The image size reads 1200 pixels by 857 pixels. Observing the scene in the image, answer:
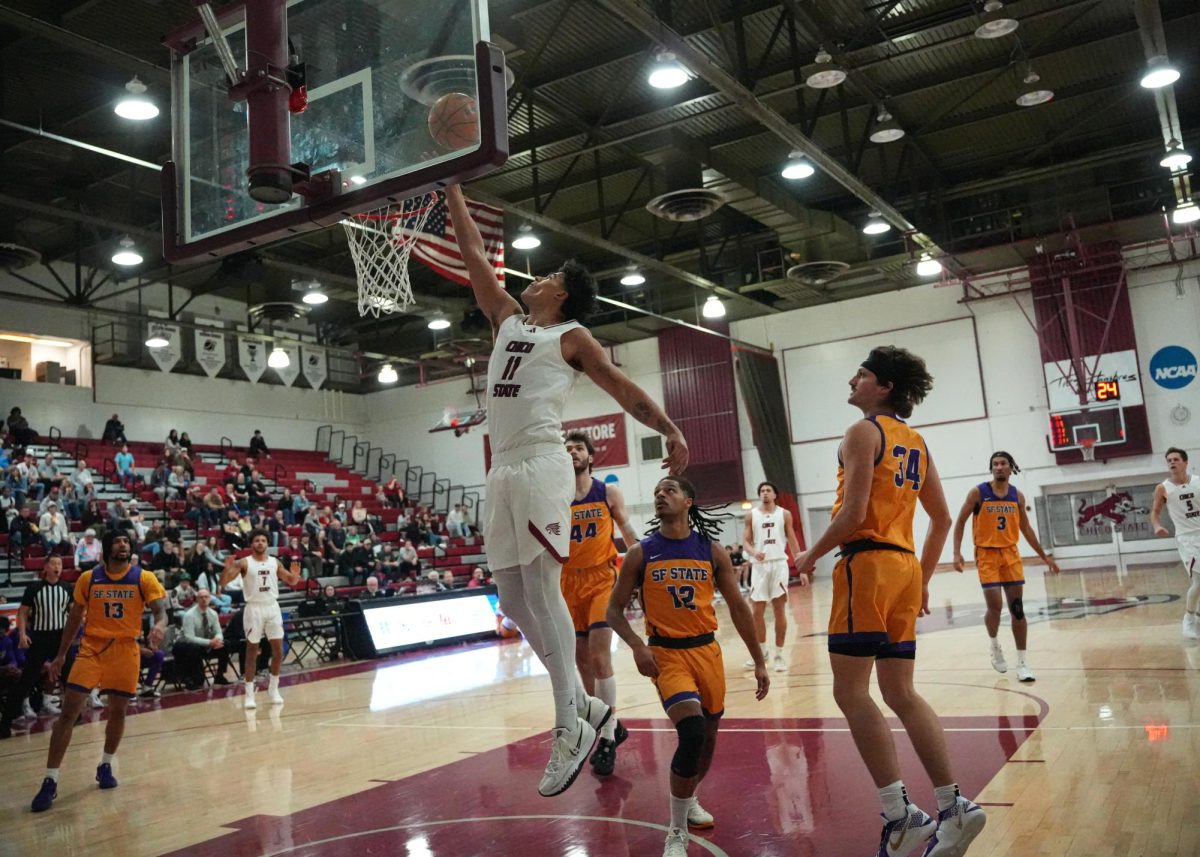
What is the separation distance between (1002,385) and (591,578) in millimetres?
21482

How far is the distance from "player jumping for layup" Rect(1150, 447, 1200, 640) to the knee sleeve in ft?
25.3

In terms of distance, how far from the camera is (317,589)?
2008 cm

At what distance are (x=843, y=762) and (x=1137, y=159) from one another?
2060 centimetres

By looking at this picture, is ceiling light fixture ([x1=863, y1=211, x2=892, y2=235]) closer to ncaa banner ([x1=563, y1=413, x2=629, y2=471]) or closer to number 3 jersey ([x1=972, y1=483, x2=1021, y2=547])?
ncaa banner ([x1=563, y1=413, x2=629, y2=471])

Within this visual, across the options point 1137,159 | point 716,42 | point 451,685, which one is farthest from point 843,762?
point 1137,159

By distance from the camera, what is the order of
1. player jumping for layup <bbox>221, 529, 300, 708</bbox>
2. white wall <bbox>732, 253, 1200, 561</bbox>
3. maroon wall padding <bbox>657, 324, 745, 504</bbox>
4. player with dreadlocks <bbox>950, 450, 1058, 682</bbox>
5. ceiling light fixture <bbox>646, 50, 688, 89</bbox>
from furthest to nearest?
Result: maroon wall padding <bbox>657, 324, 745, 504</bbox>
white wall <bbox>732, 253, 1200, 561</bbox>
ceiling light fixture <bbox>646, 50, 688, 89</bbox>
player jumping for layup <bbox>221, 529, 300, 708</bbox>
player with dreadlocks <bbox>950, 450, 1058, 682</bbox>

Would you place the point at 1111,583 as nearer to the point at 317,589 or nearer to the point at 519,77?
the point at 519,77

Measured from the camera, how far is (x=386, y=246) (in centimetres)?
725

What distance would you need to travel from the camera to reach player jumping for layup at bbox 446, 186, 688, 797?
13.0ft

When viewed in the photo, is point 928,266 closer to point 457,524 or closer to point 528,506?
point 457,524

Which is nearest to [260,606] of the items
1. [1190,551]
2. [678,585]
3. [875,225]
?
[678,585]

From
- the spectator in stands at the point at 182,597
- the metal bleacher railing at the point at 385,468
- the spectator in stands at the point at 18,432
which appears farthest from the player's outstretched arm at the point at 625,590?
the metal bleacher railing at the point at 385,468

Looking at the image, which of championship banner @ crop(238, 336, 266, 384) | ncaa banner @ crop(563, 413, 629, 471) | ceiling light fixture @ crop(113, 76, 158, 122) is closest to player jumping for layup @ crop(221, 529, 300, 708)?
ceiling light fixture @ crop(113, 76, 158, 122)

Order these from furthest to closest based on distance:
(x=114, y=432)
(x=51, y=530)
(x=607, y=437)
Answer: (x=607, y=437) → (x=114, y=432) → (x=51, y=530)
